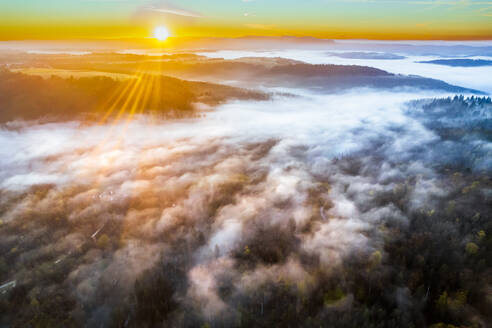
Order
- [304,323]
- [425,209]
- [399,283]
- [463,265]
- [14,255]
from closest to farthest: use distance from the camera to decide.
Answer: [304,323], [399,283], [463,265], [14,255], [425,209]

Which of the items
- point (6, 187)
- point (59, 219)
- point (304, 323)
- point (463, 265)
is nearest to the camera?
point (304, 323)

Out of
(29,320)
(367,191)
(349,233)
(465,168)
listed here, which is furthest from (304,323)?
(465,168)

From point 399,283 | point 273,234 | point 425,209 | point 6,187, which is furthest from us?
point 6,187

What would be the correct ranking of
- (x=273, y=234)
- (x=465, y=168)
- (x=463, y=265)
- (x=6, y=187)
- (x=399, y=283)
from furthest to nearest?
1. (x=465, y=168)
2. (x=6, y=187)
3. (x=273, y=234)
4. (x=463, y=265)
5. (x=399, y=283)

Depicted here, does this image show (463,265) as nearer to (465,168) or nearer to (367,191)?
(367,191)

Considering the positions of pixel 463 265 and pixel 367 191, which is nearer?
pixel 463 265

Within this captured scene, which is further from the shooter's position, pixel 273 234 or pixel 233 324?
pixel 273 234

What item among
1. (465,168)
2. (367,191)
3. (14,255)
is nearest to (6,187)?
(14,255)

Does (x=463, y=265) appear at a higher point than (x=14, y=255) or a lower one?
higher

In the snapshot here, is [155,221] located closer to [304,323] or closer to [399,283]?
[304,323]
